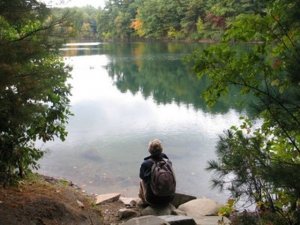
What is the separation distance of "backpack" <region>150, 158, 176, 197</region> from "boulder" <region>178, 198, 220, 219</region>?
576 millimetres

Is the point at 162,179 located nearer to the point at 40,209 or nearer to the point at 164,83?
the point at 40,209

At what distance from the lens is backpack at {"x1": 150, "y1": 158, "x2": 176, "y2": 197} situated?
516cm

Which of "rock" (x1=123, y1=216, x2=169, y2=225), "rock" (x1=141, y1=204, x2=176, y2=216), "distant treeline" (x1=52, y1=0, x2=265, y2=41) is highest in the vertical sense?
"distant treeline" (x1=52, y1=0, x2=265, y2=41)

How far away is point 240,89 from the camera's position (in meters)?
2.89

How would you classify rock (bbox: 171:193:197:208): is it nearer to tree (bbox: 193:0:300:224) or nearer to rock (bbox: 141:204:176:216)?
rock (bbox: 141:204:176:216)

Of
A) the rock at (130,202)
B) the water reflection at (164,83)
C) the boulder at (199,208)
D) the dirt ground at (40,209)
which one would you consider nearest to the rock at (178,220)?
the dirt ground at (40,209)

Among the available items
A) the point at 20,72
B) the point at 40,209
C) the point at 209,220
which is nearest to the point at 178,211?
the point at 209,220

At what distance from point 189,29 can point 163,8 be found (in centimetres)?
783

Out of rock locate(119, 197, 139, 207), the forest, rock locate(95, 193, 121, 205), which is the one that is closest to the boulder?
rock locate(119, 197, 139, 207)

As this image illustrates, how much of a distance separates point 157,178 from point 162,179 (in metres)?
0.06

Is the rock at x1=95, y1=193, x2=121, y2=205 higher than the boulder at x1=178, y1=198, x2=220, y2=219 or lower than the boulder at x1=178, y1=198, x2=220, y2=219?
lower

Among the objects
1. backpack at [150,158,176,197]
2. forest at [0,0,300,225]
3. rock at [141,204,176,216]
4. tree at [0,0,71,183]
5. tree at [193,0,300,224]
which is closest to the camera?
tree at [193,0,300,224]

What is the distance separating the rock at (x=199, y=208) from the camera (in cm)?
564

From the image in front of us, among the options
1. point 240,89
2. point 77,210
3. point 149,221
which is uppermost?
point 240,89
